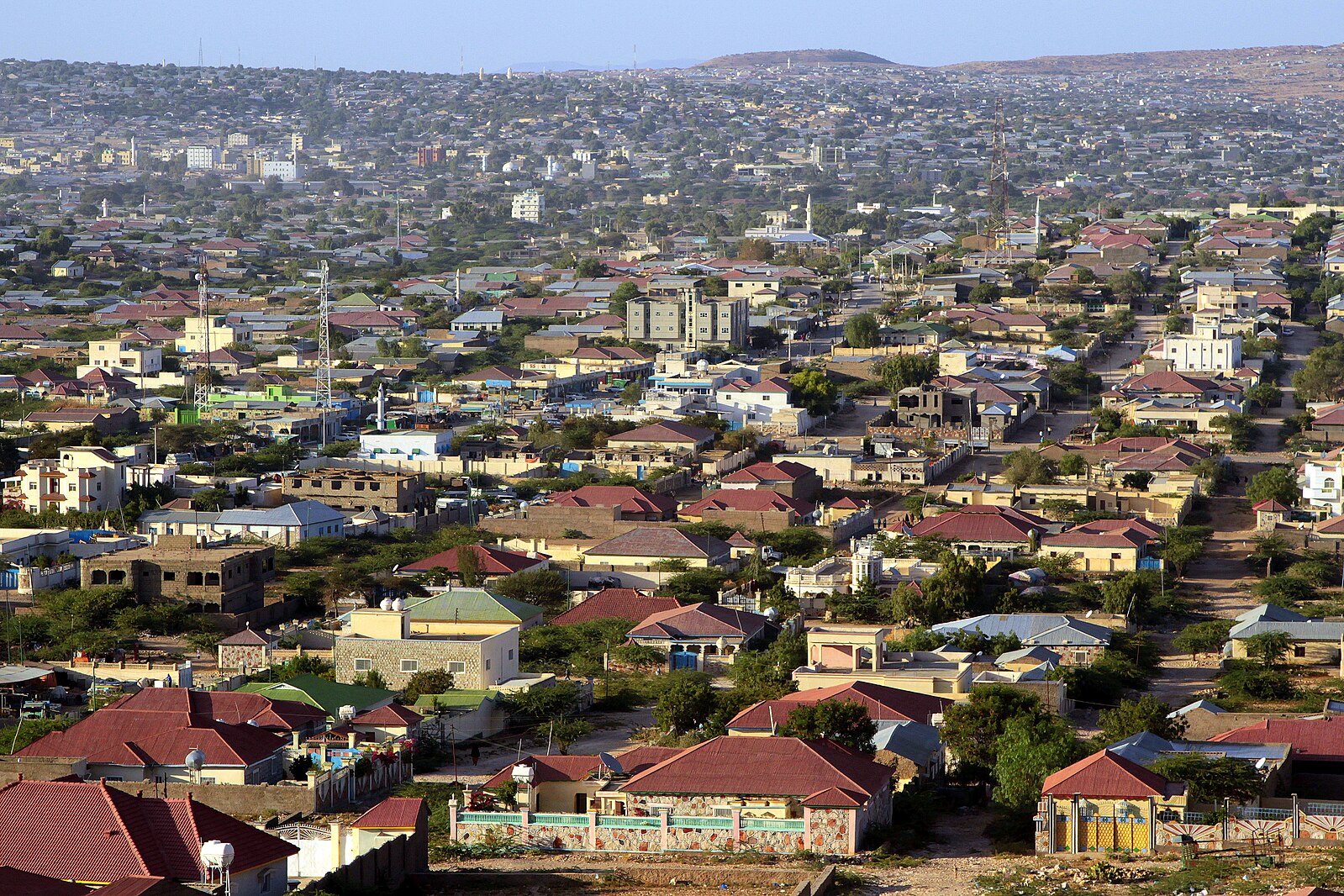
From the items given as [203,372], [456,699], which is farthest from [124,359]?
[456,699]

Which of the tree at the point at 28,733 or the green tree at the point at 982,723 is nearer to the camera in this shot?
the green tree at the point at 982,723

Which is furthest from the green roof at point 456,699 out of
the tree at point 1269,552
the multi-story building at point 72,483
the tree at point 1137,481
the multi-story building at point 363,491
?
the tree at point 1137,481

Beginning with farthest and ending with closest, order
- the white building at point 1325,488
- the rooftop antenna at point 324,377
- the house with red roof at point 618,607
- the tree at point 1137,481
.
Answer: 1. the rooftop antenna at point 324,377
2. the tree at point 1137,481
3. the white building at point 1325,488
4. the house with red roof at point 618,607

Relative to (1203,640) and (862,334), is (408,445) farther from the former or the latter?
(1203,640)

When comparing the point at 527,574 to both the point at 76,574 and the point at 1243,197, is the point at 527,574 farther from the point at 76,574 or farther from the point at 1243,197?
the point at 1243,197

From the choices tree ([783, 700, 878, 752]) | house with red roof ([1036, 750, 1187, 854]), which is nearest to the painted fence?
house with red roof ([1036, 750, 1187, 854])

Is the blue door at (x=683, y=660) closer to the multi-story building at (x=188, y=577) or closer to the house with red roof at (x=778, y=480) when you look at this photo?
the multi-story building at (x=188, y=577)

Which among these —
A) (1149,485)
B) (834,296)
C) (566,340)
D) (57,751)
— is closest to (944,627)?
(57,751)

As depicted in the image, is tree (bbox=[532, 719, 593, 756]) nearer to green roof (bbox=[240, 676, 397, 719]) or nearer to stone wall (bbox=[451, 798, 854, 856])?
green roof (bbox=[240, 676, 397, 719])
